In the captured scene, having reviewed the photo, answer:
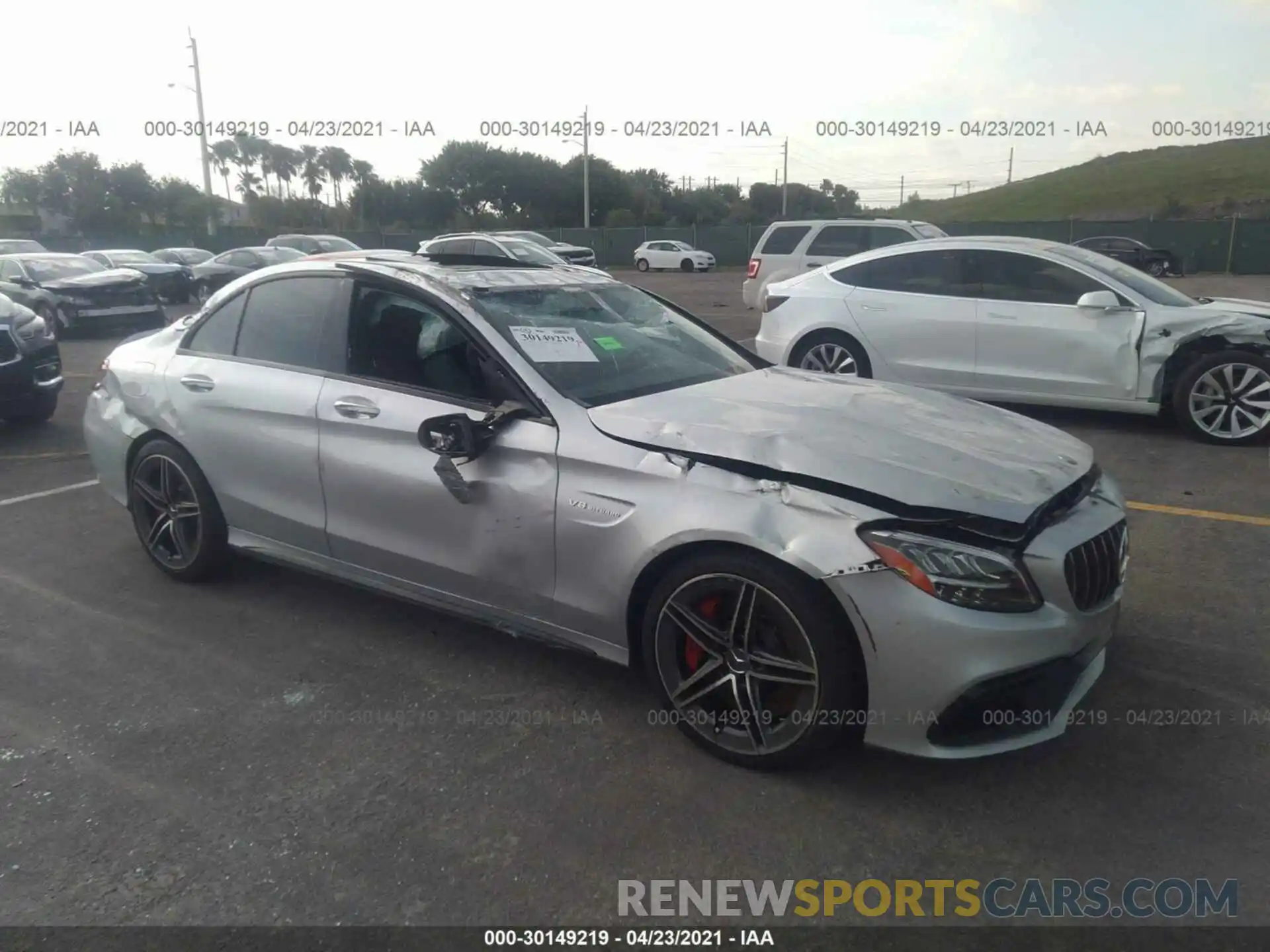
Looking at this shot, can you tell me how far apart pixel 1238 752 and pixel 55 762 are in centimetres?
391

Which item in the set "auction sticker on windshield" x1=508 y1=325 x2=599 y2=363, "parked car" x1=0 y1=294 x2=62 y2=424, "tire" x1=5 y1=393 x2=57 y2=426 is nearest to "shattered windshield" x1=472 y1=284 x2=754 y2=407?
"auction sticker on windshield" x1=508 y1=325 x2=599 y2=363

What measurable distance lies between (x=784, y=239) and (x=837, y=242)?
81 cm

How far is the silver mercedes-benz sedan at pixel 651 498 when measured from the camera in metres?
2.81

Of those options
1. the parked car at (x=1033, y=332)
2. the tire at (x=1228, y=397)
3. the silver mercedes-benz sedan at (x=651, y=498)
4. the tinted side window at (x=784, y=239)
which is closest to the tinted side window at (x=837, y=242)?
the tinted side window at (x=784, y=239)

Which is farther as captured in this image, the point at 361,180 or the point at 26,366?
the point at 361,180

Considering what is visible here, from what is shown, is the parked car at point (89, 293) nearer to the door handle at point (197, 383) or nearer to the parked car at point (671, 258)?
the door handle at point (197, 383)

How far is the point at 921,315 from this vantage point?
824 cm

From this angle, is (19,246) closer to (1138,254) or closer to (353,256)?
(353,256)

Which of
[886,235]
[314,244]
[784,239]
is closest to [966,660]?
[886,235]

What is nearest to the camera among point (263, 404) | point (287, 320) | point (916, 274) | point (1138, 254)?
point (263, 404)

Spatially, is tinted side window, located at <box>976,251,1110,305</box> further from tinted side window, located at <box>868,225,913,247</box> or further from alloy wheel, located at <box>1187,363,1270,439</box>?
tinted side window, located at <box>868,225,913,247</box>

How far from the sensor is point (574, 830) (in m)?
2.83

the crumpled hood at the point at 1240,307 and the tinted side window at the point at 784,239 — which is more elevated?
the tinted side window at the point at 784,239

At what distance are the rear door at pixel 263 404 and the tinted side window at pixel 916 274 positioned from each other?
18.5 ft
